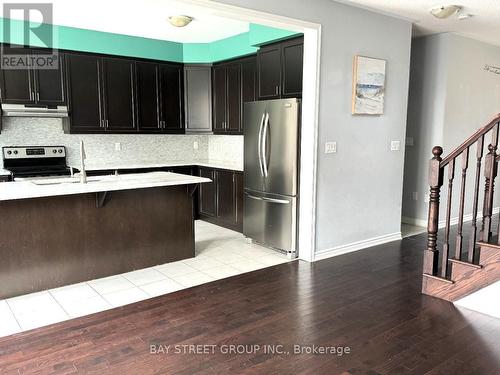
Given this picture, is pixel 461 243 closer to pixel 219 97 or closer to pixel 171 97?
Result: pixel 219 97

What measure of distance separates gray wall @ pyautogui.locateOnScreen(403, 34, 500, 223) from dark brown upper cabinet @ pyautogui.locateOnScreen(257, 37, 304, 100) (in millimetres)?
2272

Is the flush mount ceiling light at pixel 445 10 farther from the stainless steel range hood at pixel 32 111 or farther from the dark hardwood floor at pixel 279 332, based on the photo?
the stainless steel range hood at pixel 32 111

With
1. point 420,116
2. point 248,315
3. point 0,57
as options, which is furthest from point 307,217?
point 0,57

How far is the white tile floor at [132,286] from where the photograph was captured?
9.84ft

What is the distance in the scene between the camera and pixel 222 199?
572 cm

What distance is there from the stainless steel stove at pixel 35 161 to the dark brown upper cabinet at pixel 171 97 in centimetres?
149

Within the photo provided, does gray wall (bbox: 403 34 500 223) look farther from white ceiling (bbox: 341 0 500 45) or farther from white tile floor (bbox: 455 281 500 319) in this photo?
white tile floor (bbox: 455 281 500 319)

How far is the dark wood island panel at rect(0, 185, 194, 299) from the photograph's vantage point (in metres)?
3.32

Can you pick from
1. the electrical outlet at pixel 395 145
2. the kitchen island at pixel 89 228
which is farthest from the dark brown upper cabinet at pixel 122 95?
the electrical outlet at pixel 395 145

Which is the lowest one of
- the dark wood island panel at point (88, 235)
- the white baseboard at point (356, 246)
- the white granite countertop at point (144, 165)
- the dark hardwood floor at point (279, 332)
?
the dark hardwood floor at point (279, 332)

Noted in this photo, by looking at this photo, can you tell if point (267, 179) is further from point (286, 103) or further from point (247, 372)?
point (247, 372)

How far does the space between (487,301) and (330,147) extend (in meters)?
1.99

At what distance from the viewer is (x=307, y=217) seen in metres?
4.23

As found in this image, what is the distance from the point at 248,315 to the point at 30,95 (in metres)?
3.86
